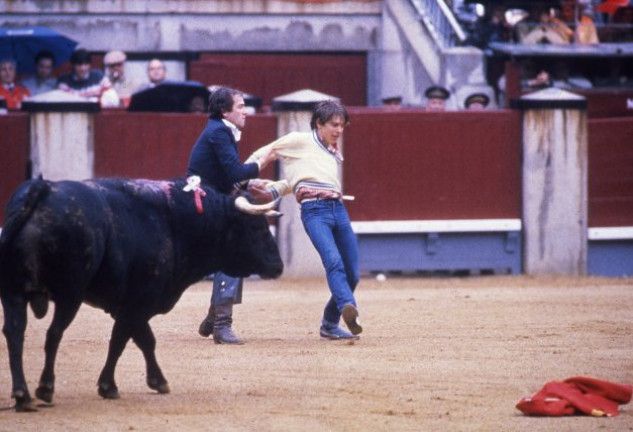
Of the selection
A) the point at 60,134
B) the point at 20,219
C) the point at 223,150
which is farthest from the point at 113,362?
the point at 60,134

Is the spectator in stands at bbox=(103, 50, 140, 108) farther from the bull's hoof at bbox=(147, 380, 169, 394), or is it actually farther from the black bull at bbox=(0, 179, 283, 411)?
the bull's hoof at bbox=(147, 380, 169, 394)

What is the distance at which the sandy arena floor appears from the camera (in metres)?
7.07

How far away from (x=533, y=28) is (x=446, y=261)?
184 inches

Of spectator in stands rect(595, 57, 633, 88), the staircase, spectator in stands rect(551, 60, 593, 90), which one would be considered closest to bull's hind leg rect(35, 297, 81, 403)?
the staircase

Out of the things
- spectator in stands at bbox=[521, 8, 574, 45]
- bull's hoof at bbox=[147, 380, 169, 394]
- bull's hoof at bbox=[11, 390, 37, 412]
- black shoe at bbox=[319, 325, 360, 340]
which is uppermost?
spectator in stands at bbox=[521, 8, 574, 45]

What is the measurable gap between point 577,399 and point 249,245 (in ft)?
6.73

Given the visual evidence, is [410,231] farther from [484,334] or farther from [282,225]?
[484,334]

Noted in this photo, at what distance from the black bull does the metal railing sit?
11.6 m

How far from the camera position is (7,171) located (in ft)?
50.4

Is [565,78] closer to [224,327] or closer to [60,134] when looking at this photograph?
[60,134]

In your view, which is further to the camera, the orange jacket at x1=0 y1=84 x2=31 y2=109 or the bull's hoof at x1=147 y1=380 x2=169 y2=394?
the orange jacket at x1=0 y1=84 x2=31 y2=109

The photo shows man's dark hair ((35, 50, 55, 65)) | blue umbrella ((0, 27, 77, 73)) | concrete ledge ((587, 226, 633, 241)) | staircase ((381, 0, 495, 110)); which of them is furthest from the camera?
staircase ((381, 0, 495, 110))

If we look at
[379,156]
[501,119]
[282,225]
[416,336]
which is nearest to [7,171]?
[282,225]

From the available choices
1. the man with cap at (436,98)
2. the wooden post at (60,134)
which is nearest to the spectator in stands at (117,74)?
the wooden post at (60,134)
